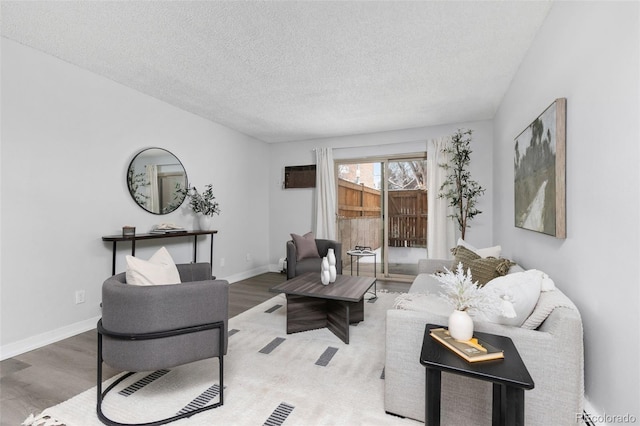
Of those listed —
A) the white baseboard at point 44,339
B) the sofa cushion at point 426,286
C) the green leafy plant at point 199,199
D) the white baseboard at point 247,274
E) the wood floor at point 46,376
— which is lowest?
the wood floor at point 46,376

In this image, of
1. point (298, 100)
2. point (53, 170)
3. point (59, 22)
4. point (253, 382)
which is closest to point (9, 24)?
point (59, 22)

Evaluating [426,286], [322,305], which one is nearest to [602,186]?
[426,286]

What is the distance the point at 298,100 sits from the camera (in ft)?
12.0

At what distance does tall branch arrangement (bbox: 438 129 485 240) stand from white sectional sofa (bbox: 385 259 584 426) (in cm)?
299

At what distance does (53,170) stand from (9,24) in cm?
115

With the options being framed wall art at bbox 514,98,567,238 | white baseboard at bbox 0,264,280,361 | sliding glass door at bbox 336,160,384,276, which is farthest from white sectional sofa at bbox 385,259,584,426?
sliding glass door at bbox 336,160,384,276

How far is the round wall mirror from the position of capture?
342cm

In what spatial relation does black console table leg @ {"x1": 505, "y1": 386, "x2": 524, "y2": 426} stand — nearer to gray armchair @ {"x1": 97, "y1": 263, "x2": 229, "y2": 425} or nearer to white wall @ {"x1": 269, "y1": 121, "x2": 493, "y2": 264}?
gray armchair @ {"x1": 97, "y1": 263, "x2": 229, "y2": 425}

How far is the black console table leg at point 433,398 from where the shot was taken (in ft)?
3.90

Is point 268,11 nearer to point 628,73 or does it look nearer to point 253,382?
point 628,73

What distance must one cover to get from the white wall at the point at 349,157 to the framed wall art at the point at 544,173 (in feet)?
6.45

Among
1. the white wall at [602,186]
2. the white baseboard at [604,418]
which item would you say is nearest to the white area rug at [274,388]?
the white baseboard at [604,418]

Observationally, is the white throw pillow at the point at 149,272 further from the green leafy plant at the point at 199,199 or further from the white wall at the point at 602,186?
the white wall at the point at 602,186

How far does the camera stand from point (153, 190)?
3607mm
